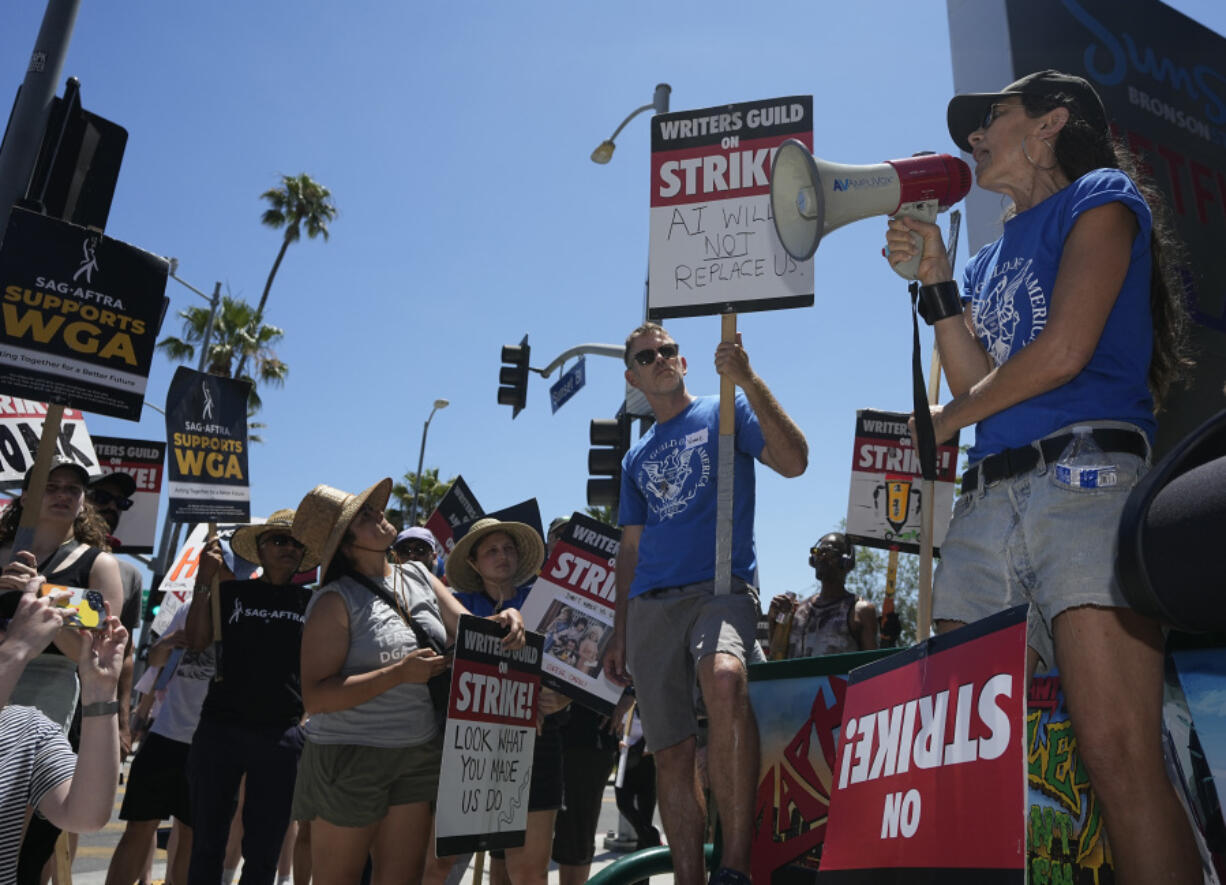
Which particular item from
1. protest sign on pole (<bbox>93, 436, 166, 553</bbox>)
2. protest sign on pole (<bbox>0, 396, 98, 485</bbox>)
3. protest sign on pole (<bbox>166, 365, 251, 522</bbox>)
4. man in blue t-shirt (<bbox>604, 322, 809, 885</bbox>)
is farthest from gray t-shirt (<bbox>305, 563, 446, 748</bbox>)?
protest sign on pole (<bbox>93, 436, 166, 553</bbox>)

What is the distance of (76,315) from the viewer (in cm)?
499

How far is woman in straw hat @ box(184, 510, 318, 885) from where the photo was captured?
4930 mm

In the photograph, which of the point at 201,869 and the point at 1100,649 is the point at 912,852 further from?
the point at 201,869

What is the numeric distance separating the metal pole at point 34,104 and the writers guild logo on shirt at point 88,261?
1111 mm

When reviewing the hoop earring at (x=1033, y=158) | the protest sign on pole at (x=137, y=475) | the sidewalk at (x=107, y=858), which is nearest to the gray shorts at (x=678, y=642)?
the hoop earring at (x=1033, y=158)

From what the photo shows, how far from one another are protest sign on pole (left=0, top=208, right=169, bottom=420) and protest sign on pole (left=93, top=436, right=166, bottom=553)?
13.2 feet

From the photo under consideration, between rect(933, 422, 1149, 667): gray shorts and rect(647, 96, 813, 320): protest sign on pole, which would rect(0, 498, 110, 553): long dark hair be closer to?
rect(647, 96, 813, 320): protest sign on pole

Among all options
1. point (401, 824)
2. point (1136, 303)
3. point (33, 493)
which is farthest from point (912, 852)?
point (33, 493)

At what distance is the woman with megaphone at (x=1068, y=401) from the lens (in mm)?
1975

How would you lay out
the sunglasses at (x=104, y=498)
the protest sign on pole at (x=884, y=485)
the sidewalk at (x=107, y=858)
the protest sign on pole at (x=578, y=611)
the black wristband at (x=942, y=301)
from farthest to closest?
the protest sign on pole at (x=884, y=485) → the sidewalk at (x=107, y=858) → the sunglasses at (x=104, y=498) → the protest sign on pole at (x=578, y=611) → the black wristband at (x=942, y=301)

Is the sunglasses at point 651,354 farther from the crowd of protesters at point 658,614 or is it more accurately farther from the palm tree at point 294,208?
the palm tree at point 294,208

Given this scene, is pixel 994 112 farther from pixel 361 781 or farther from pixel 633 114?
pixel 633 114

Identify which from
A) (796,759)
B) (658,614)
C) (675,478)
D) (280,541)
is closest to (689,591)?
(658,614)

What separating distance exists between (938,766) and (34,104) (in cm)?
647
